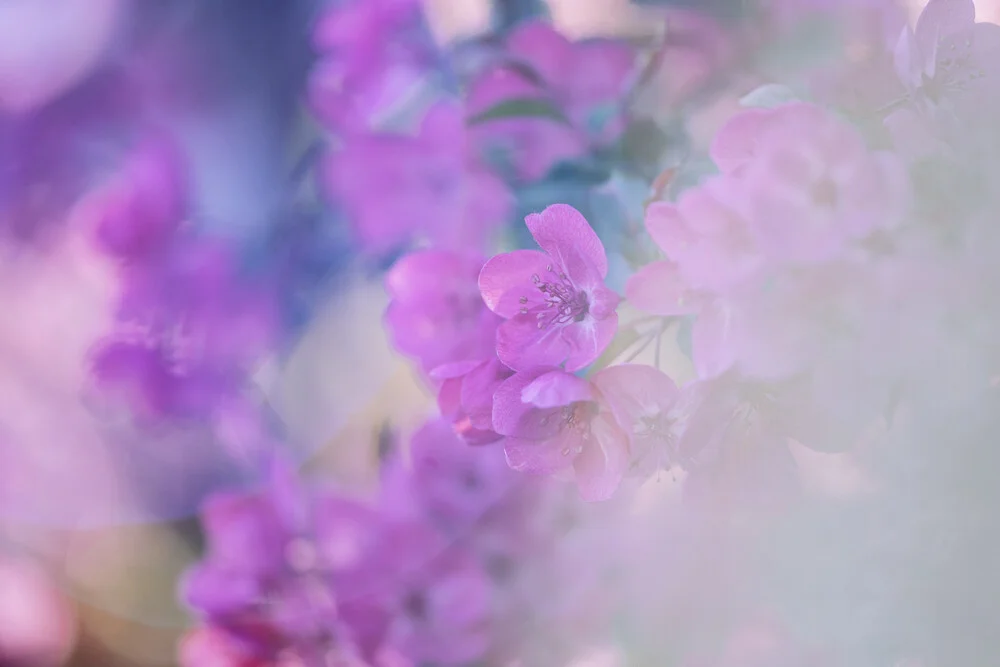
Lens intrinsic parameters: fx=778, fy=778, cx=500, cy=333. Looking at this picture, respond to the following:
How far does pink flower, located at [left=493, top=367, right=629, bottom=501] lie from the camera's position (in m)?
0.17

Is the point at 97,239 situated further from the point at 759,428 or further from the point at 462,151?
the point at 759,428

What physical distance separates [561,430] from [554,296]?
0.03 metres

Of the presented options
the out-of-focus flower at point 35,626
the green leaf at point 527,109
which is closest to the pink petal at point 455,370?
the green leaf at point 527,109

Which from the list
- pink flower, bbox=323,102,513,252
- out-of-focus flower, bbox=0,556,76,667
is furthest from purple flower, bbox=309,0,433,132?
out-of-focus flower, bbox=0,556,76,667

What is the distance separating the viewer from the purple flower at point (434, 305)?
0.24 meters

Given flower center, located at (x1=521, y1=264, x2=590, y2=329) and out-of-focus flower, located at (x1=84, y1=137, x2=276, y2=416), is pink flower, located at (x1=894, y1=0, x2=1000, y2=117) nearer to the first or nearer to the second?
flower center, located at (x1=521, y1=264, x2=590, y2=329)

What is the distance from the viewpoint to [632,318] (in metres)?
0.19

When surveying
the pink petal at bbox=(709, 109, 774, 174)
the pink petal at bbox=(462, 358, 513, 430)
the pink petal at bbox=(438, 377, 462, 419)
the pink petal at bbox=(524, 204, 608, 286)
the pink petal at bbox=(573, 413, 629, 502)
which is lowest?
the pink petal at bbox=(573, 413, 629, 502)

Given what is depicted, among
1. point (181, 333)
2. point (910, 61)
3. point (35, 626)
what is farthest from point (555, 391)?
point (35, 626)

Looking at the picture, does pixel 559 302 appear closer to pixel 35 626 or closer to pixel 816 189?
pixel 816 189

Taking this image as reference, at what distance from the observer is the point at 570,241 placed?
0.18 meters

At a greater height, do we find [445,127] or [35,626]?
[445,127]

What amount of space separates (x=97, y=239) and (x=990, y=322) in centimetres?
32

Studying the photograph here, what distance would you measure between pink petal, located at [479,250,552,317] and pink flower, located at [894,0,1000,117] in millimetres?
96
